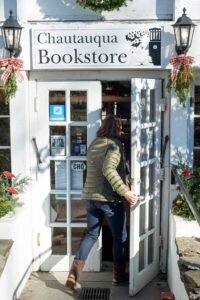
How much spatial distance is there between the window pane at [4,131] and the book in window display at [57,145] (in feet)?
1.68

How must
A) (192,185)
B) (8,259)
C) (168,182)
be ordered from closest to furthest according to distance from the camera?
(8,259) < (192,185) < (168,182)

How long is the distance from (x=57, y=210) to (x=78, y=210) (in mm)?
241

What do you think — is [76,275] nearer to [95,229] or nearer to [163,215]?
[95,229]

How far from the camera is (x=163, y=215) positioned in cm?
541

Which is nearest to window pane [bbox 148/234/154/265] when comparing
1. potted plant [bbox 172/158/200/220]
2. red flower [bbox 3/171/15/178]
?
potted plant [bbox 172/158/200/220]

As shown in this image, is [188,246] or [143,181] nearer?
[188,246]

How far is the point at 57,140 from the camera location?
5.38 meters

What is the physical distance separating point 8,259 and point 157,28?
2763mm

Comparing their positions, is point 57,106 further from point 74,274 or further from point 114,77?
point 74,274

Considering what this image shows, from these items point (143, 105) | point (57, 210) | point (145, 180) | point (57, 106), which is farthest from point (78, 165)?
point (143, 105)

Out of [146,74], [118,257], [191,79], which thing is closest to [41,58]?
[146,74]

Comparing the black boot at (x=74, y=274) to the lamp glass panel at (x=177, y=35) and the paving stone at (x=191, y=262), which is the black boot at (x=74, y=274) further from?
the lamp glass panel at (x=177, y=35)

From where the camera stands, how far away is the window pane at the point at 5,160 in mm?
5445

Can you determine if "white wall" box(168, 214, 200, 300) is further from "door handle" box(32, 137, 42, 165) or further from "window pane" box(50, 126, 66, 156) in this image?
"door handle" box(32, 137, 42, 165)
